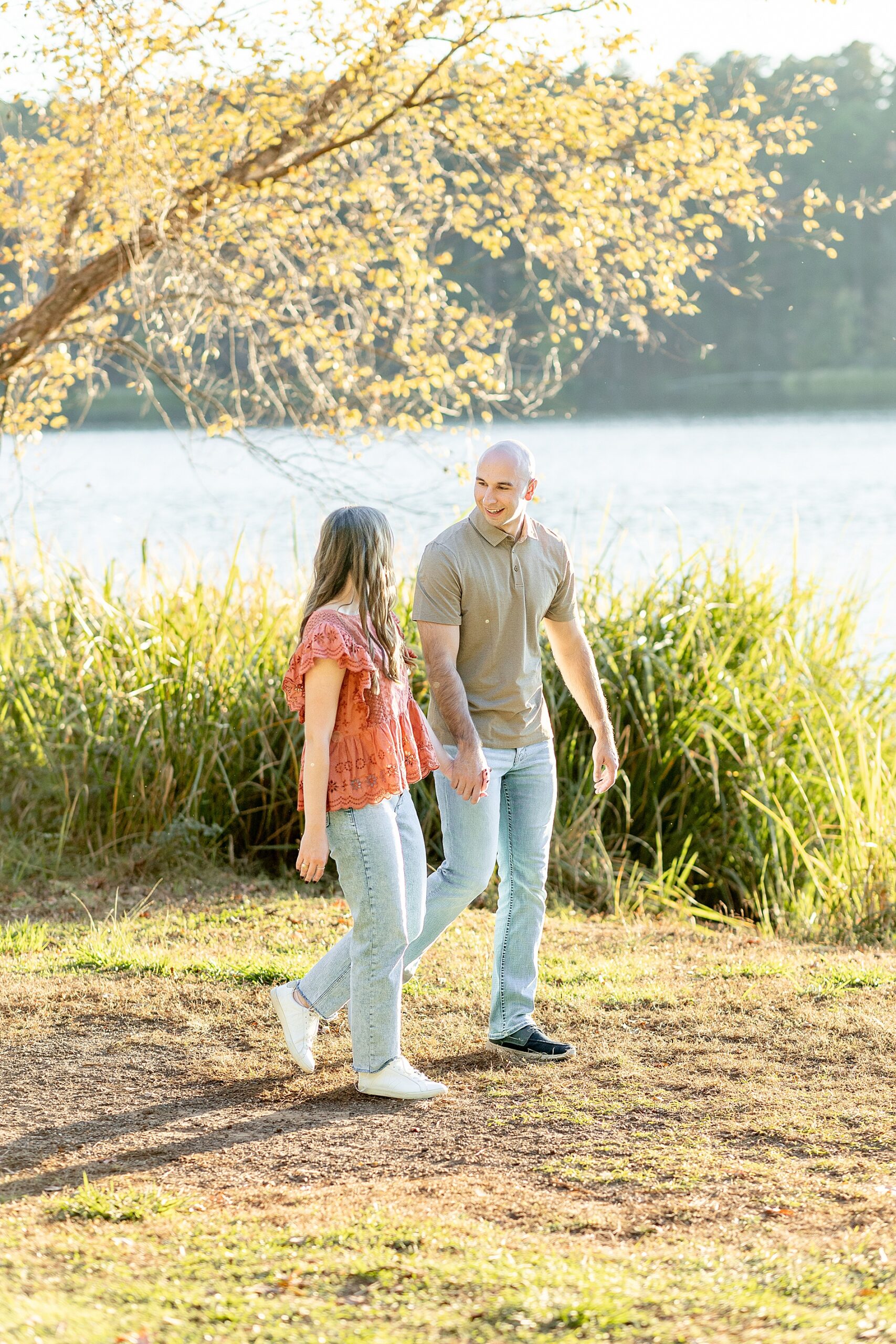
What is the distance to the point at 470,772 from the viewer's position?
405 centimetres

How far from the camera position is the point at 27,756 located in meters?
7.66

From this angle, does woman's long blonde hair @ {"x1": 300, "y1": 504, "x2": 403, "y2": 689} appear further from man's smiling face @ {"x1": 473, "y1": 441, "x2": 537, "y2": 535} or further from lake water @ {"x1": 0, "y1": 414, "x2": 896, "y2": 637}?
lake water @ {"x1": 0, "y1": 414, "x2": 896, "y2": 637}

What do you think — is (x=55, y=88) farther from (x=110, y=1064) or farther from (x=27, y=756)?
(x=110, y=1064)

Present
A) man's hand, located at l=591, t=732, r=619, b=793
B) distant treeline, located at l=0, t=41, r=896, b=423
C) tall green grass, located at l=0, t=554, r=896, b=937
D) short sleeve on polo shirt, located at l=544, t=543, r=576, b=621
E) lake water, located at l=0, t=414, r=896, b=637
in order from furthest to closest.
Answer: distant treeline, located at l=0, t=41, r=896, b=423, lake water, located at l=0, t=414, r=896, b=637, tall green grass, located at l=0, t=554, r=896, b=937, man's hand, located at l=591, t=732, r=619, b=793, short sleeve on polo shirt, located at l=544, t=543, r=576, b=621

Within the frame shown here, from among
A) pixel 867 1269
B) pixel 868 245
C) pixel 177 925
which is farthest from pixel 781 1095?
pixel 868 245

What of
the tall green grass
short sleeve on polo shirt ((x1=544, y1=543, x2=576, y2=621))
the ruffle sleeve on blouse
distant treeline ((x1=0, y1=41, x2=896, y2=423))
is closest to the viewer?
the ruffle sleeve on blouse

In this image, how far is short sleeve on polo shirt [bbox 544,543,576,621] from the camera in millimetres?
4406

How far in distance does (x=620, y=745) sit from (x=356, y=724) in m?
3.90

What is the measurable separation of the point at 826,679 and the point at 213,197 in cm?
428

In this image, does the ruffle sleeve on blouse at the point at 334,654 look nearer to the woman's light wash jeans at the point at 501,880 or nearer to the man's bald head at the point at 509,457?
the woman's light wash jeans at the point at 501,880

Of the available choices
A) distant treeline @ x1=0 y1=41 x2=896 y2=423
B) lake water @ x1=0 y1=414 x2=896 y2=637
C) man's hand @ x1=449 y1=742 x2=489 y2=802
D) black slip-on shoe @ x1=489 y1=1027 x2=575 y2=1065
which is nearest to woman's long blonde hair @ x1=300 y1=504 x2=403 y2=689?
man's hand @ x1=449 y1=742 x2=489 y2=802

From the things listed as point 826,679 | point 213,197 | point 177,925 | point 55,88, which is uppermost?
point 55,88

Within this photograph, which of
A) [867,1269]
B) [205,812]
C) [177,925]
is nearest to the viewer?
[867,1269]

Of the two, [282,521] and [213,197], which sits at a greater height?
[213,197]
